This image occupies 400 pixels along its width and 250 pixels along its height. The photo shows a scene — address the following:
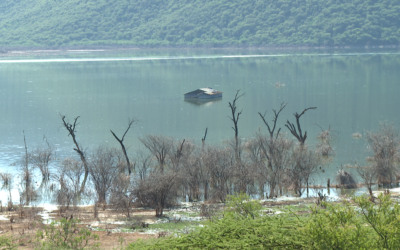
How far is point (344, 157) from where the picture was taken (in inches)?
1475

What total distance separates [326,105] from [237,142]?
35.4 m

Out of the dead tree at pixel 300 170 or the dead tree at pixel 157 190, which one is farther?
the dead tree at pixel 300 170

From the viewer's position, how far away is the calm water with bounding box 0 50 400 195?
48.1 m

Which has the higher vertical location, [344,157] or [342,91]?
[342,91]

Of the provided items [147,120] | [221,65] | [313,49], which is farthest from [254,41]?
[147,120]

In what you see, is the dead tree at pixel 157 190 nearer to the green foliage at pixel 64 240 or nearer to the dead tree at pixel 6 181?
the green foliage at pixel 64 240

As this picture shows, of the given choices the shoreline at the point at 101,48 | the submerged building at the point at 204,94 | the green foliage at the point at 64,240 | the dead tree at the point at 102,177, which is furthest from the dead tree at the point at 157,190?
the shoreline at the point at 101,48

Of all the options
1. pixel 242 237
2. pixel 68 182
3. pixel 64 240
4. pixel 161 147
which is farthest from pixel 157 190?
pixel 242 237

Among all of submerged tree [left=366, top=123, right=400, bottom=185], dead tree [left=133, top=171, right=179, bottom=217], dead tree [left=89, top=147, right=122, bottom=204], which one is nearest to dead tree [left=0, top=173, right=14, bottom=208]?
dead tree [left=89, top=147, right=122, bottom=204]

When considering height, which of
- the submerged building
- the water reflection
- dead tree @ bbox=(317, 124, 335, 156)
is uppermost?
the submerged building

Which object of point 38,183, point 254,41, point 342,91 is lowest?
point 38,183

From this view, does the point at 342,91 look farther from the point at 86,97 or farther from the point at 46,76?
the point at 46,76

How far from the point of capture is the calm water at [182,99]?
1893 inches

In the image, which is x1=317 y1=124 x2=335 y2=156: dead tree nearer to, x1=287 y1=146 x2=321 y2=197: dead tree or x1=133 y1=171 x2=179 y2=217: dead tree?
x1=287 y1=146 x2=321 y2=197: dead tree
